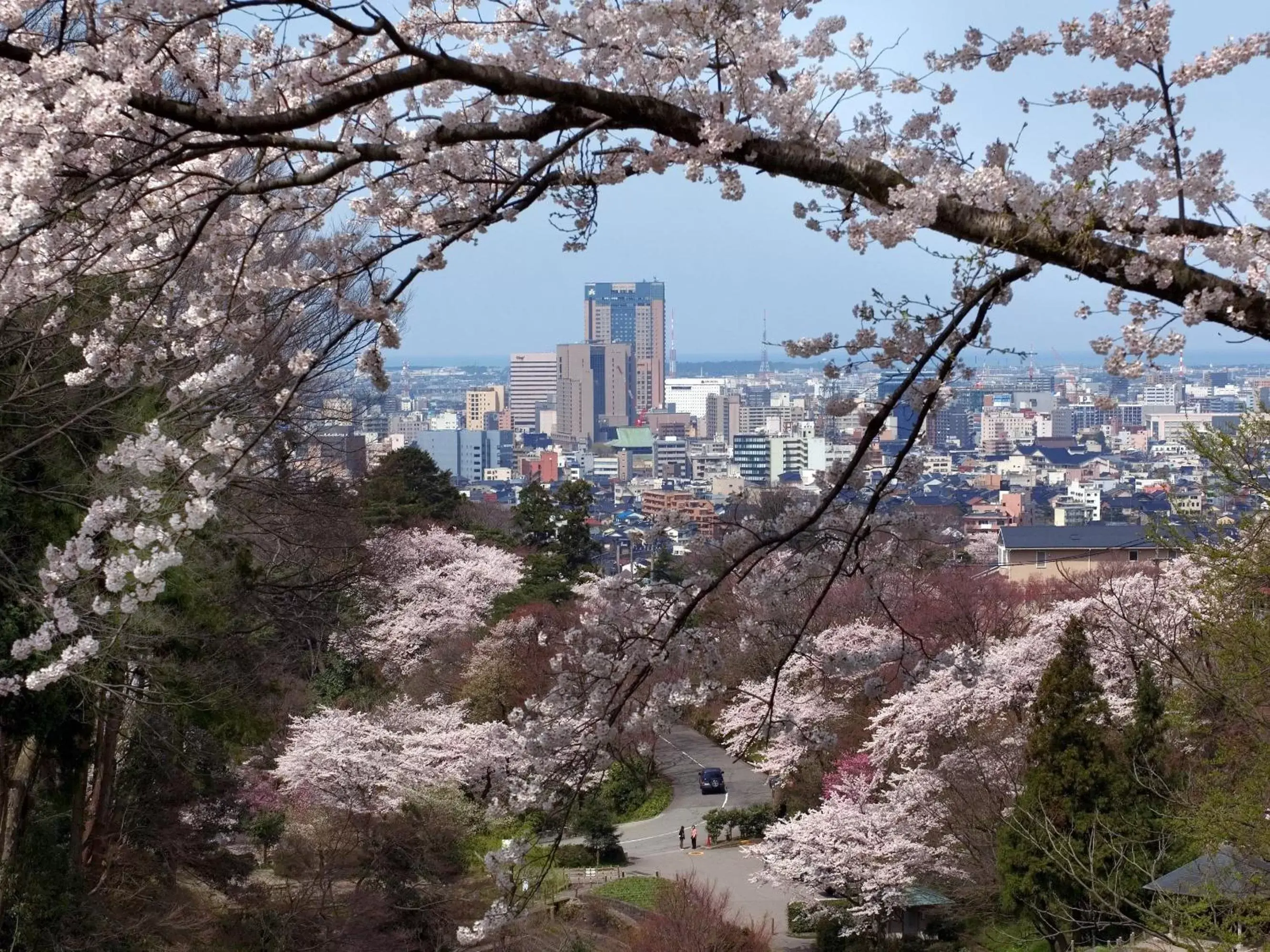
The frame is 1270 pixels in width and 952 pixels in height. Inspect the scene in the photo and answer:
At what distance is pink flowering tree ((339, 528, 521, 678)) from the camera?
19.2 metres

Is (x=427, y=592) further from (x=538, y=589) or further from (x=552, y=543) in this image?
(x=552, y=543)

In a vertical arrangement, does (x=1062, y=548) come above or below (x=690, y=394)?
below

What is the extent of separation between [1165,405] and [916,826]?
84.4m

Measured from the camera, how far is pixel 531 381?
139 metres

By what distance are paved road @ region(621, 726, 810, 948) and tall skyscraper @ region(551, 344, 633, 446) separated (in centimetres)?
9691

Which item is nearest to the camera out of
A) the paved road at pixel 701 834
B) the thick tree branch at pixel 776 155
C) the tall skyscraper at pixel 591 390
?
the thick tree branch at pixel 776 155

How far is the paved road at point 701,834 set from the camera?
1402 cm

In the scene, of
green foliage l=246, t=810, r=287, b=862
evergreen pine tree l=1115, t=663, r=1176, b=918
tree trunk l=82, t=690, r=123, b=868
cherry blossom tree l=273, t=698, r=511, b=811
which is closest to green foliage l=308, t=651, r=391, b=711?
cherry blossom tree l=273, t=698, r=511, b=811

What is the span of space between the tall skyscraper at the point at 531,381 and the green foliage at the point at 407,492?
10937 cm

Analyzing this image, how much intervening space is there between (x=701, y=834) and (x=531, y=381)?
407 ft

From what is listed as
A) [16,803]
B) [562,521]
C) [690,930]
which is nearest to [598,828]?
[690,930]

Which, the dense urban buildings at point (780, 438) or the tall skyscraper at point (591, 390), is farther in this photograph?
the tall skyscraper at point (591, 390)

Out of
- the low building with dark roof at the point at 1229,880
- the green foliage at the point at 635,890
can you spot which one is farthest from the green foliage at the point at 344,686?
the low building with dark roof at the point at 1229,880

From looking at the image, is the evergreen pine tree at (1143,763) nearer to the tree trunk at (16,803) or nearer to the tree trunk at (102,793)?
the tree trunk at (102,793)
